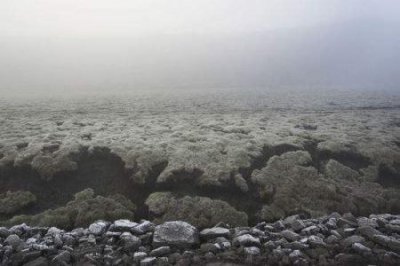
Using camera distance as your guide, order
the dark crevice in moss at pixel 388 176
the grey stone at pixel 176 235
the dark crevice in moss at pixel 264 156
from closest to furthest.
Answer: the grey stone at pixel 176 235
the dark crevice in moss at pixel 388 176
the dark crevice in moss at pixel 264 156

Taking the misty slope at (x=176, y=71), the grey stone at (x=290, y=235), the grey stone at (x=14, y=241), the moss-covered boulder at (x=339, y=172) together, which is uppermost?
the misty slope at (x=176, y=71)

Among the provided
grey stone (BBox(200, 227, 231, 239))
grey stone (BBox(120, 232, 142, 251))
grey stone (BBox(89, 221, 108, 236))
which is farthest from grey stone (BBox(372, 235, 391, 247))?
grey stone (BBox(89, 221, 108, 236))

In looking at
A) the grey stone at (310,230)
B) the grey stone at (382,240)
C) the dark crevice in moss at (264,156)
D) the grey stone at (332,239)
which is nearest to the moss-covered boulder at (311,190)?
the dark crevice in moss at (264,156)

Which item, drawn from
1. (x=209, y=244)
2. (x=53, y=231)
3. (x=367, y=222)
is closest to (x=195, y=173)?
(x=209, y=244)

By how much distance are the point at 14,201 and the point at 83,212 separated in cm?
448

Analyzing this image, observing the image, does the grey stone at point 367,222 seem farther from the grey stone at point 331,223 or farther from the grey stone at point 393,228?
the grey stone at point 331,223

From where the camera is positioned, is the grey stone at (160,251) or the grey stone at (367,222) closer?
the grey stone at (160,251)

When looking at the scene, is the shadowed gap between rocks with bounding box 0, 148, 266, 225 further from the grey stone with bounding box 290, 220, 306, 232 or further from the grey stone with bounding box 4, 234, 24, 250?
the grey stone with bounding box 4, 234, 24, 250

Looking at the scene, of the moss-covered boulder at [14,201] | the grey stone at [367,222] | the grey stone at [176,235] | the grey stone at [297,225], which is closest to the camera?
the grey stone at [176,235]

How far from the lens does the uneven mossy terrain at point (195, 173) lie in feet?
69.5

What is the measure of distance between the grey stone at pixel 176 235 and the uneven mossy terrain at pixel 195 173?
1.67 metres

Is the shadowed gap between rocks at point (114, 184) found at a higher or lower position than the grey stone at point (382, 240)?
higher

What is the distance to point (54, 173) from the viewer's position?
2506 cm

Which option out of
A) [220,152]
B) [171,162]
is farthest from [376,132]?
[171,162]
